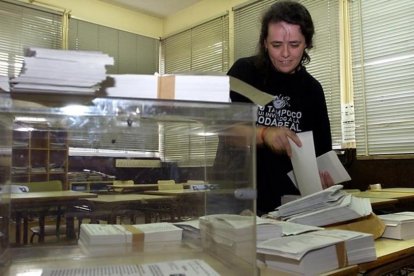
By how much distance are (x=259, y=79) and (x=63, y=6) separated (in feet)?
15.5

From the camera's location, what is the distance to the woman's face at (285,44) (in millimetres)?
1498

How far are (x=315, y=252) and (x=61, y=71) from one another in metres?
0.56

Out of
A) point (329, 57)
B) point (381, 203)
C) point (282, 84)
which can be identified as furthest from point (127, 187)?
point (329, 57)

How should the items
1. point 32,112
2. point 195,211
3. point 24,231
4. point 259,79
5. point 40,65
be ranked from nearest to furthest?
point 40,65 < point 32,112 < point 24,231 < point 195,211 < point 259,79

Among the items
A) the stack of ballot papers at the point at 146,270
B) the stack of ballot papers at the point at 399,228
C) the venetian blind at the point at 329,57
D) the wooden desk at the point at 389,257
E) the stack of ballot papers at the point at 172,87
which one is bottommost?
the wooden desk at the point at 389,257

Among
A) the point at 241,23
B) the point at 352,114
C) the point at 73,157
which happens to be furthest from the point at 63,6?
the point at 73,157

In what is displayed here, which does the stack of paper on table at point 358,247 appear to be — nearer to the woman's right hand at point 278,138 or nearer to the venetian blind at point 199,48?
the woman's right hand at point 278,138

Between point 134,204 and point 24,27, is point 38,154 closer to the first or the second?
point 134,204

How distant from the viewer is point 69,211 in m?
0.80

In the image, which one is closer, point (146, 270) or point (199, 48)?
point (146, 270)

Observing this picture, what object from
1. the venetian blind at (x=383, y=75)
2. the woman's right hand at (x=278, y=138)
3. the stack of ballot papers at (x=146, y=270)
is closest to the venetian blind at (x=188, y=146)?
the stack of ballot papers at (x=146, y=270)

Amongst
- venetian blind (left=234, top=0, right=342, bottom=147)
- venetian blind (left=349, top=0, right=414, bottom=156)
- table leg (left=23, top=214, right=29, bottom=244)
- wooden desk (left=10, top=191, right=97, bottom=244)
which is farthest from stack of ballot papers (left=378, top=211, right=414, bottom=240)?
venetian blind (left=234, top=0, right=342, bottom=147)

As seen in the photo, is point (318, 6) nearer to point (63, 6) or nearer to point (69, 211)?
point (63, 6)

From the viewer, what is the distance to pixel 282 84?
1572 millimetres
